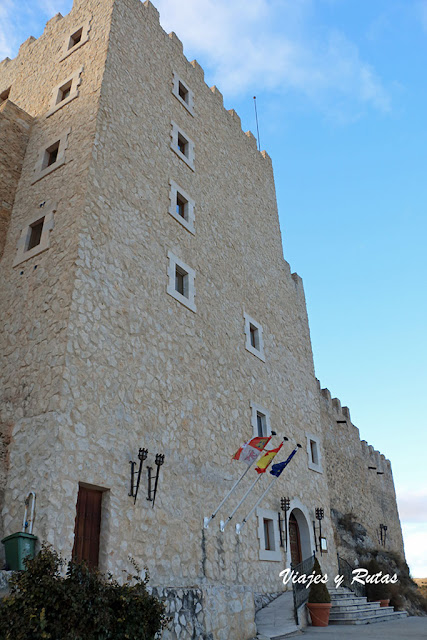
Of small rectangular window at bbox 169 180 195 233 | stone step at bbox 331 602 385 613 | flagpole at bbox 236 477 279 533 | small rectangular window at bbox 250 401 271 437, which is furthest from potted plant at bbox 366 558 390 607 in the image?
small rectangular window at bbox 169 180 195 233

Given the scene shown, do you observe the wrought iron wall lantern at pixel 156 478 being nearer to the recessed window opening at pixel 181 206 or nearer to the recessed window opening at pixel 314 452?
the recessed window opening at pixel 181 206

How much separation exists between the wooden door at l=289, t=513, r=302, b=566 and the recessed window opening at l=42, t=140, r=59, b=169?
11.3 m

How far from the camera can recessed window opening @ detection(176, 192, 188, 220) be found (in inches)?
529

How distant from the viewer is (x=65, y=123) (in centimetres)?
1209

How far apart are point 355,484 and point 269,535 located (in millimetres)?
10216

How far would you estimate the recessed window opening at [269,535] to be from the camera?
41.2ft

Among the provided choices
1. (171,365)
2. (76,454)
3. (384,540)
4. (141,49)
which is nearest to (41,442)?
(76,454)

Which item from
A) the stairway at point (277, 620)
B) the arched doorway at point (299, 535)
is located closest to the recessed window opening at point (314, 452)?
the arched doorway at point (299, 535)

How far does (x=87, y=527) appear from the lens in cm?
798

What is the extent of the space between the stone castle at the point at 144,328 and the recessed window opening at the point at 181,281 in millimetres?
71

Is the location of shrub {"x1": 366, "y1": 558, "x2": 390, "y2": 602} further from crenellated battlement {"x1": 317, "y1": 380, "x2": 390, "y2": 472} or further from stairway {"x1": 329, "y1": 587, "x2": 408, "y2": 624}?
crenellated battlement {"x1": 317, "y1": 380, "x2": 390, "y2": 472}

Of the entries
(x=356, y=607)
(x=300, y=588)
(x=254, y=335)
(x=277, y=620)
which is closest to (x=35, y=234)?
(x=254, y=335)

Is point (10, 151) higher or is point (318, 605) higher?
point (10, 151)

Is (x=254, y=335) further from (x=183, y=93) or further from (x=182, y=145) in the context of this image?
(x=183, y=93)
